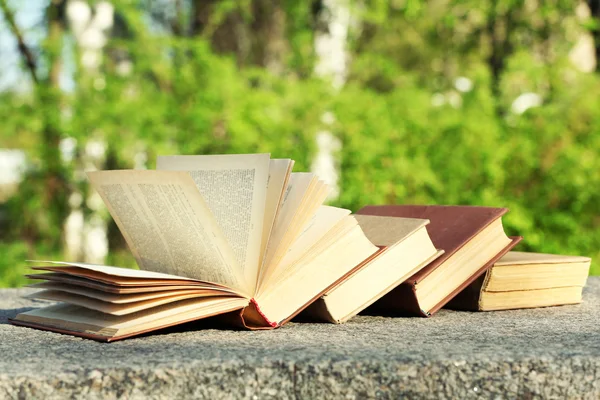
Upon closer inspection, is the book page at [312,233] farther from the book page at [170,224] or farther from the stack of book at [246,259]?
the book page at [170,224]

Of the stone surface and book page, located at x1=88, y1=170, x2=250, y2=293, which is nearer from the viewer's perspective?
the stone surface

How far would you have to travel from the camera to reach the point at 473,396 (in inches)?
50.4

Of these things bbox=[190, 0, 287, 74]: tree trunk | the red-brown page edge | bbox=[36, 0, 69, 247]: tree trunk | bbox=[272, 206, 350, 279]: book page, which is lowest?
the red-brown page edge

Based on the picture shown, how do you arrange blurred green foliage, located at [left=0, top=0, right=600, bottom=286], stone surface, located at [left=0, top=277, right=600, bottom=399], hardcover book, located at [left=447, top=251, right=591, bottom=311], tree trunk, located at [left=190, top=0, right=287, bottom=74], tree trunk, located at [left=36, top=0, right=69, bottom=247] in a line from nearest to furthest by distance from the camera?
stone surface, located at [left=0, top=277, right=600, bottom=399]
hardcover book, located at [left=447, top=251, right=591, bottom=311]
blurred green foliage, located at [left=0, top=0, right=600, bottom=286]
tree trunk, located at [left=36, top=0, right=69, bottom=247]
tree trunk, located at [left=190, top=0, right=287, bottom=74]

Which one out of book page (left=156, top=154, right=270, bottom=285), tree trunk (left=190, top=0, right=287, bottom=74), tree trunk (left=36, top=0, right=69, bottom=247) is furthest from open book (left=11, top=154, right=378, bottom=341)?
tree trunk (left=190, top=0, right=287, bottom=74)

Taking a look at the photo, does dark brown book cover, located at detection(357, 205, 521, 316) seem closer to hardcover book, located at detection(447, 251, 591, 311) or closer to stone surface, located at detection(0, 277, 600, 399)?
hardcover book, located at detection(447, 251, 591, 311)

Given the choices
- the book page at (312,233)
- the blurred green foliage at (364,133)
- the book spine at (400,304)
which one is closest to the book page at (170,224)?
the book page at (312,233)

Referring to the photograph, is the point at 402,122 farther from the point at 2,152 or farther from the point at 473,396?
the point at 473,396

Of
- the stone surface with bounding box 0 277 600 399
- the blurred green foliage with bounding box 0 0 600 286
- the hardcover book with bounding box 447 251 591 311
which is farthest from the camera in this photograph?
the blurred green foliage with bounding box 0 0 600 286

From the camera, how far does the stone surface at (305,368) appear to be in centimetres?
122

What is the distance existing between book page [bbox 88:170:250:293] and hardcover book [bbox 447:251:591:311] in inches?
25.6

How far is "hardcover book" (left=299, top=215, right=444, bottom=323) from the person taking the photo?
1701mm

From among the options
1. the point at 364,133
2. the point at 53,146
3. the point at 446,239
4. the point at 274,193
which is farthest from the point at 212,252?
the point at 53,146

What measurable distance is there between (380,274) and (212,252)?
389 mm
